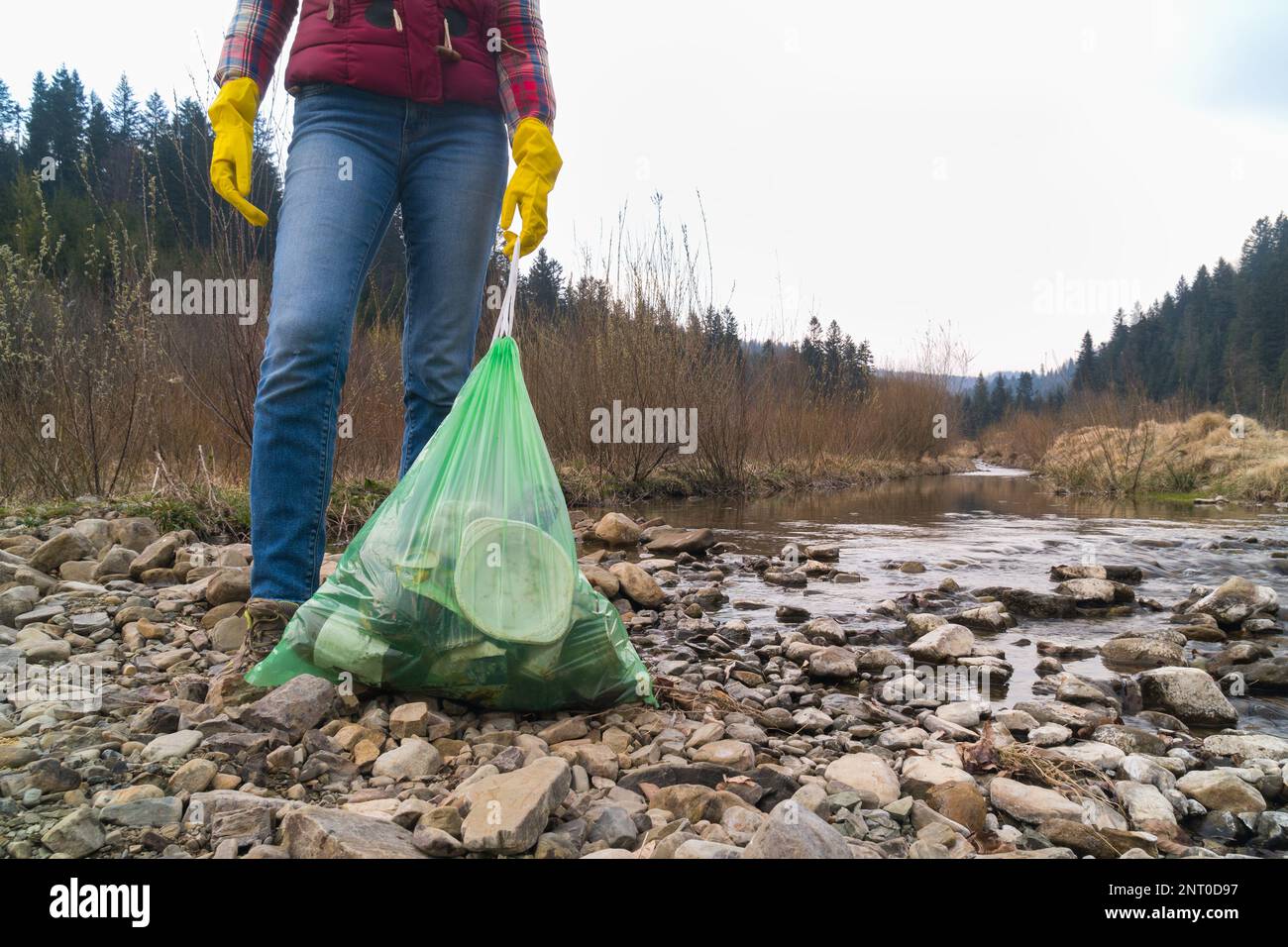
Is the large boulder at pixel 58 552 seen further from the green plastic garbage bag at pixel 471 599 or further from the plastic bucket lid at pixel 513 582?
the plastic bucket lid at pixel 513 582

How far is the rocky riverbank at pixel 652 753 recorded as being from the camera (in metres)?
1.11

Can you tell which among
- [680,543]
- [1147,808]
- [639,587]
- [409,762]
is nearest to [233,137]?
[409,762]

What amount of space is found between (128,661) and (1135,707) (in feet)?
8.69

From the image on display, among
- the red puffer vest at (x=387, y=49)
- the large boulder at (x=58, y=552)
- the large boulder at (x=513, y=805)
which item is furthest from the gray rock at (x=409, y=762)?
the large boulder at (x=58, y=552)

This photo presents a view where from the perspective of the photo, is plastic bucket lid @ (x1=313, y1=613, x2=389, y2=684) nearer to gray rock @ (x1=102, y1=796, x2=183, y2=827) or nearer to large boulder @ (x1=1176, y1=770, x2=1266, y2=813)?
gray rock @ (x1=102, y1=796, x2=183, y2=827)

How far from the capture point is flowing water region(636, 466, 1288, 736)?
2994mm

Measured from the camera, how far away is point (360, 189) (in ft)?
5.99

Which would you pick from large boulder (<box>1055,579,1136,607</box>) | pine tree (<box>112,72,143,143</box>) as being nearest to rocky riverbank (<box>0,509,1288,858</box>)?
large boulder (<box>1055,579,1136,607</box>)

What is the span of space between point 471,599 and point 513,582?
0.09m

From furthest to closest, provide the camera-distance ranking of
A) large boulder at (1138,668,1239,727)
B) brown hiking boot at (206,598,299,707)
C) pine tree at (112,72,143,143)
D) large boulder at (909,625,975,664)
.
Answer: pine tree at (112,72,143,143) → large boulder at (909,625,975,664) → large boulder at (1138,668,1239,727) → brown hiking boot at (206,598,299,707)

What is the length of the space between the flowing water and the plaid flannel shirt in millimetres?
1949

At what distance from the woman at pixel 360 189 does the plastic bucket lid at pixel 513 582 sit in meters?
0.54

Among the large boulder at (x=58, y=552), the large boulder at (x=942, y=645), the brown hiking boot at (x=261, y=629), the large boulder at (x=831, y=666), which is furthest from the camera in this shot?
the large boulder at (x=58, y=552)
